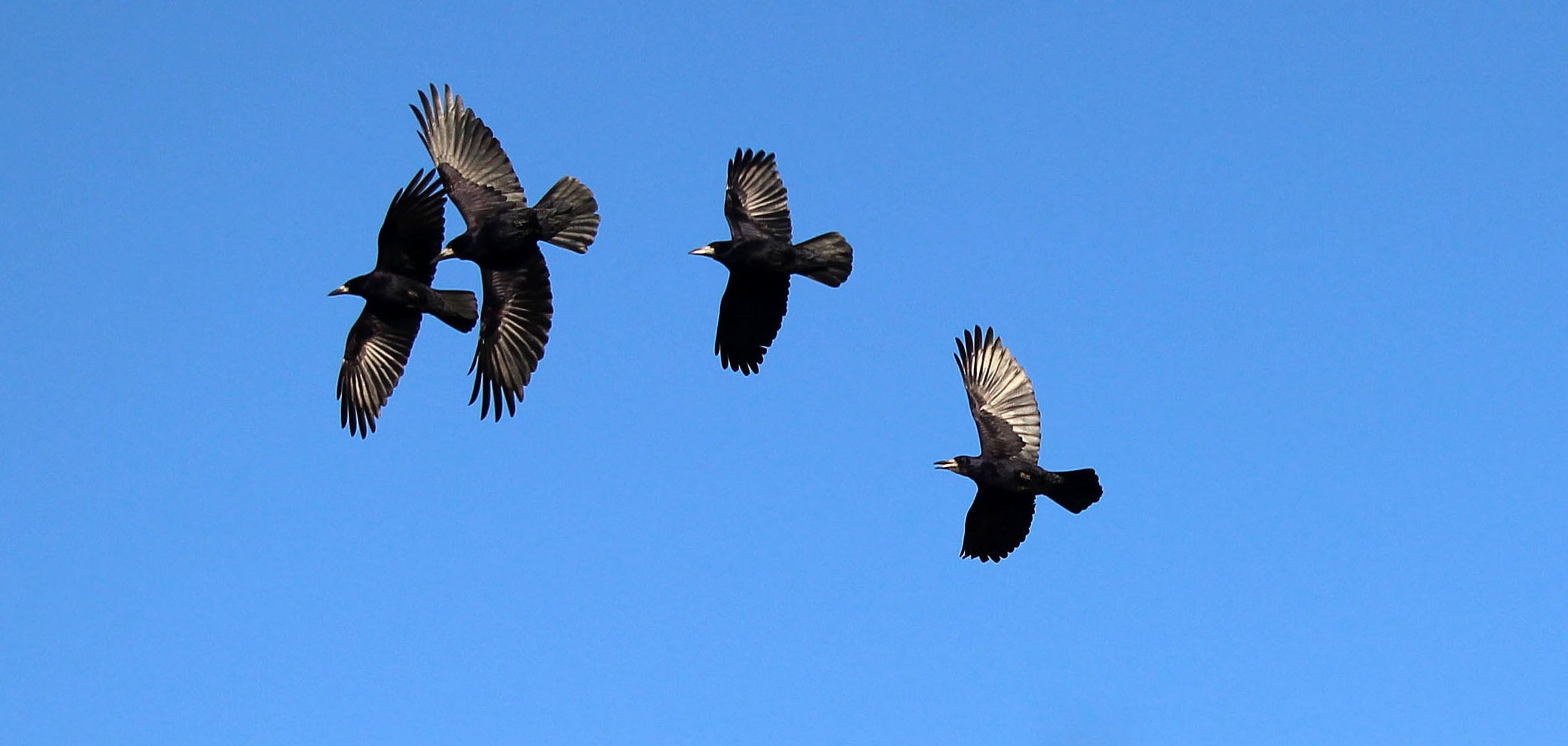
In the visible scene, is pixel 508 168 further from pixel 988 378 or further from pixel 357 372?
pixel 988 378

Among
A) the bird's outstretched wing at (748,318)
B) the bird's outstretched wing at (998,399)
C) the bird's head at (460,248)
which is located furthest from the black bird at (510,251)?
the bird's outstretched wing at (998,399)

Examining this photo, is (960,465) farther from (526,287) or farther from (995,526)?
(526,287)

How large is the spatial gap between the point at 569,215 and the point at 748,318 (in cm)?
314

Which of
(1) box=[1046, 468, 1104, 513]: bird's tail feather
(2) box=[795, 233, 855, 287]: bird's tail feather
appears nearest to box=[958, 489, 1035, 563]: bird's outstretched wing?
(1) box=[1046, 468, 1104, 513]: bird's tail feather

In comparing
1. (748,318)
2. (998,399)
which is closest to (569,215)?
(748,318)

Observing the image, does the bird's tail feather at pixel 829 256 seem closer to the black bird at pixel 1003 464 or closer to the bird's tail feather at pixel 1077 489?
the black bird at pixel 1003 464

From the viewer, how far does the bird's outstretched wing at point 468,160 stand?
93.1ft

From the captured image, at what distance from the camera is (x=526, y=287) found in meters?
28.3

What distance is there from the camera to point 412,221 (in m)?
28.0

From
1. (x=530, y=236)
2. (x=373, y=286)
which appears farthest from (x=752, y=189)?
(x=373, y=286)

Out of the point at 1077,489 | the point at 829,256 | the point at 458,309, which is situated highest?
the point at 829,256

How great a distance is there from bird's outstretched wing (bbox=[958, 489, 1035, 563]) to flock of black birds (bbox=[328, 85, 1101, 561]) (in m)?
0.02

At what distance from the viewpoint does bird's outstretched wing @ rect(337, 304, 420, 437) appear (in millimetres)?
29172

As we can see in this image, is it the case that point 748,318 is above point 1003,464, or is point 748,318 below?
Result: above
